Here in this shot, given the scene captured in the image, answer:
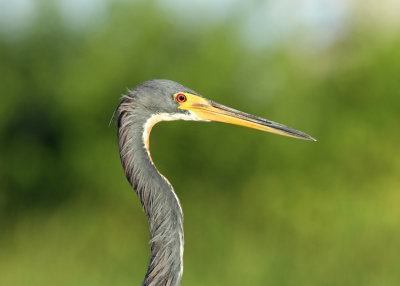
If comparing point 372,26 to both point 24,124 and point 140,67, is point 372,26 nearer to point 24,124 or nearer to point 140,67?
point 140,67

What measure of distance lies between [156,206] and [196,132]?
4.34 m

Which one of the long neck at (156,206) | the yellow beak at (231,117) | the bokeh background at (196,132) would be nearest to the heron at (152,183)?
the long neck at (156,206)

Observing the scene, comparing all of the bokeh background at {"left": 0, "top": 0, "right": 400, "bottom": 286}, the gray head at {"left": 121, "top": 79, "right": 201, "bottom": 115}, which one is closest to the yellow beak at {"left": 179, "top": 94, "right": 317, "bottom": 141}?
the gray head at {"left": 121, "top": 79, "right": 201, "bottom": 115}

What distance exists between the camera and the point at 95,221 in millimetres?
6590

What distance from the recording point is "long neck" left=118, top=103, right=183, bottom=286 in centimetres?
247

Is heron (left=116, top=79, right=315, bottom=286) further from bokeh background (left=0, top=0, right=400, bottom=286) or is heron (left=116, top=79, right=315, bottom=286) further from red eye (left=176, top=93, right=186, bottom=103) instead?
bokeh background (left=0, top=0, right=400, bottom=286)

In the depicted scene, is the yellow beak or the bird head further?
the yellow beak

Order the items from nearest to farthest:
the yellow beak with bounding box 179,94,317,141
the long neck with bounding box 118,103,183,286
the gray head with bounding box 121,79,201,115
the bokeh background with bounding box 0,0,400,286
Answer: the long neck with bounding box 118,103,183,286 < the gray head with bounding box 121,79,201,115 < the yellow beak with bounding box 179,94,317,141 < the bokeh background with bounding box 0,0,400,286

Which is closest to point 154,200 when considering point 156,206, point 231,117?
point 156,206

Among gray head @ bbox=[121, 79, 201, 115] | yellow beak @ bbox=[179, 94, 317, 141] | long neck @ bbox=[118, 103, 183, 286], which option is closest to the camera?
long neck @ bbox=[118, 103, 183, 286]

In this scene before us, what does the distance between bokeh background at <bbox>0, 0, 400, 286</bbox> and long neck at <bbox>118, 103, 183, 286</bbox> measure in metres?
3.93

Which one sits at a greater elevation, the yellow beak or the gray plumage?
the yellow beak

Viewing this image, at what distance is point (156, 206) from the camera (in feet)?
8.11

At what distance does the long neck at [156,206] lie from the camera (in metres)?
2.47
